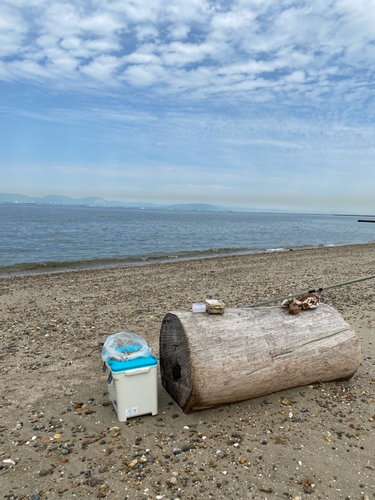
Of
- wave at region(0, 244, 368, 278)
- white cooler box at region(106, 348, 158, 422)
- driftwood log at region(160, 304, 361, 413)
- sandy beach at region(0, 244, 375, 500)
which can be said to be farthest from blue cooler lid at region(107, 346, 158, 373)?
wave at region(0, 244, 368, 278)

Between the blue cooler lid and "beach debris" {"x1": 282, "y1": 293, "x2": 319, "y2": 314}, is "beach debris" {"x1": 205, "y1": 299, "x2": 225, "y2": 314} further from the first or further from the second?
"beach debris" {"x1": 282, "y1": 293, "x2": 319, "y2": 314}

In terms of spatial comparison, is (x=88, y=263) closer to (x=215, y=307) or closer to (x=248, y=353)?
(x=215, y=307)

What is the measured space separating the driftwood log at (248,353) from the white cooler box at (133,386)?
44cm

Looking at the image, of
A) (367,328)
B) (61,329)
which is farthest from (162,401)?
(367,328)

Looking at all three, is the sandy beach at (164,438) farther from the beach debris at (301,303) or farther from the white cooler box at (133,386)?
the beach debris at (301,303)

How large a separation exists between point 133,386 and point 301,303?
2830 millimetres

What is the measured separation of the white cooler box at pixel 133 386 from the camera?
166 inches

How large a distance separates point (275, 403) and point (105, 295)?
310 inches

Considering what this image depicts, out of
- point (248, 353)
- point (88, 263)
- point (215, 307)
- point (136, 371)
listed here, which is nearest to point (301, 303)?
point (248, 353)

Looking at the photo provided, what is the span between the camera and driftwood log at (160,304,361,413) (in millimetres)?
4302

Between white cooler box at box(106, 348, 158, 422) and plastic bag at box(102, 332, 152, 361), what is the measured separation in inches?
3.0

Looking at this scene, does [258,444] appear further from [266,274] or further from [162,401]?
[266,274]

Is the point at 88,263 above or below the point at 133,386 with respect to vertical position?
below

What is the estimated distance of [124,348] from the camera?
464 centimetres
